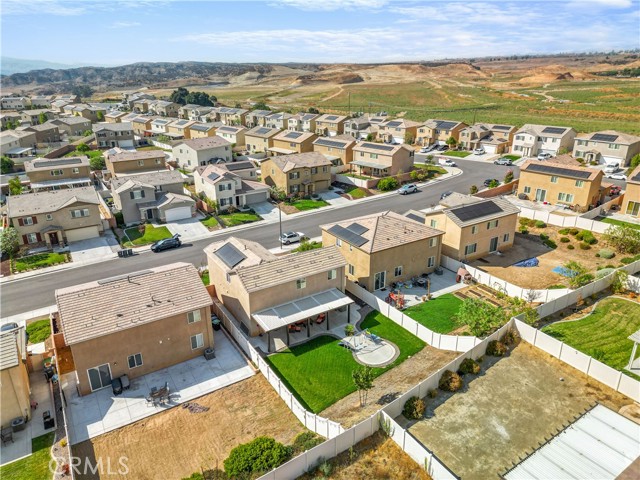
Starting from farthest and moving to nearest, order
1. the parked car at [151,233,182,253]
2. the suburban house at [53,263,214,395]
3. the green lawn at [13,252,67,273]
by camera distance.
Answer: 1. the parked car at [151,233,182,253]
2. the green lawn at [13,252,67,273]
3. the suburban house at [53,263,214,395]

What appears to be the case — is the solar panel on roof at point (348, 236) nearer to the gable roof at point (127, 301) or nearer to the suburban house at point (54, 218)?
the gable roof at point (127, 301)

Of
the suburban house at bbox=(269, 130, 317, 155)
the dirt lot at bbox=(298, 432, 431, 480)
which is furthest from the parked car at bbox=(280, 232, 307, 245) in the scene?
the suburban house at bbox=(269, 130, 317, 155)

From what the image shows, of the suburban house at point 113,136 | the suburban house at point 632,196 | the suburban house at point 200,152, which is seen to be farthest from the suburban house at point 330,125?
the suburban house at point 632,196

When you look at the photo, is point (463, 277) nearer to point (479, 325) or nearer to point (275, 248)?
point (479, 325)

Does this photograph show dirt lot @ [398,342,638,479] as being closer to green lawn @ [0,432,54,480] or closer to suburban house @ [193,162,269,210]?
green lawn @ [0,432,54,480]

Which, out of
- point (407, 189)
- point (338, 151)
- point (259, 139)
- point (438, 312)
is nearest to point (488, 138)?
point (338, 151)
